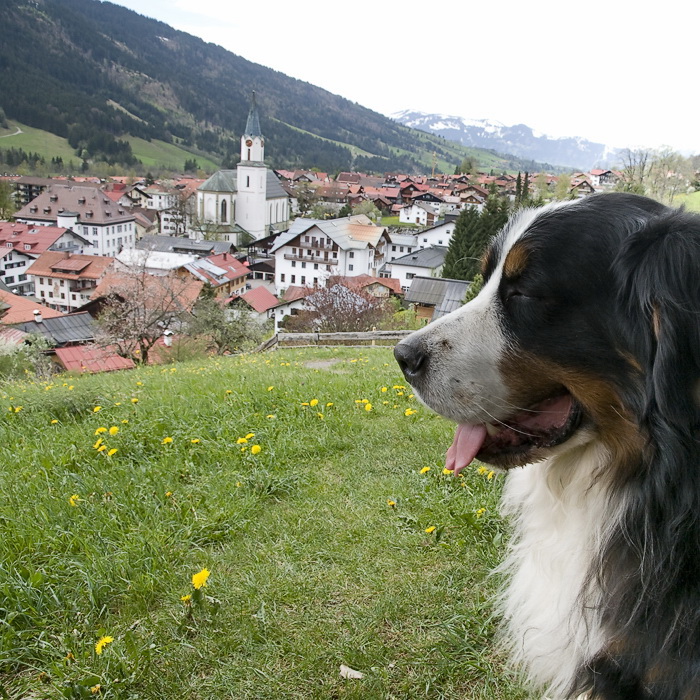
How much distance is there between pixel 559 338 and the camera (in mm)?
1764

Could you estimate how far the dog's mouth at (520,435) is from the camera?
5.96 feet

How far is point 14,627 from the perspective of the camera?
2.39 m

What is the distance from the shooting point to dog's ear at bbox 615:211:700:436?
150cm

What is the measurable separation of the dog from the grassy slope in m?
149

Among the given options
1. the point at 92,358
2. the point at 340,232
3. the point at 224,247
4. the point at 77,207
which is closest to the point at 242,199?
the point at 224,247

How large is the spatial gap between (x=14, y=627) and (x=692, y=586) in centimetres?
245

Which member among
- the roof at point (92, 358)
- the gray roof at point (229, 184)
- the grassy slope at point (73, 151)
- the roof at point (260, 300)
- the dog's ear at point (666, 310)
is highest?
the grassy slope at point (73, 151)

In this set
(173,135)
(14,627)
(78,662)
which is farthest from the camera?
(173,135)

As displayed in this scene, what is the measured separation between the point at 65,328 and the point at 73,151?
125221mm

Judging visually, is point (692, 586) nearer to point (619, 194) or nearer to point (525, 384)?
point (525, 384)

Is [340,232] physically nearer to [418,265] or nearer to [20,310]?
[418,265]

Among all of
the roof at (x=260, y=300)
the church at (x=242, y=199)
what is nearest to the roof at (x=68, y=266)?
the roof at (x=260, y=300)

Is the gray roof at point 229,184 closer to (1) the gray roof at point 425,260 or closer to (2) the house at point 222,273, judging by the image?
(2) the house at point 222,273

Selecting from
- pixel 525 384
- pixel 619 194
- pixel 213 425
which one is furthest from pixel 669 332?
pixel 213 425
